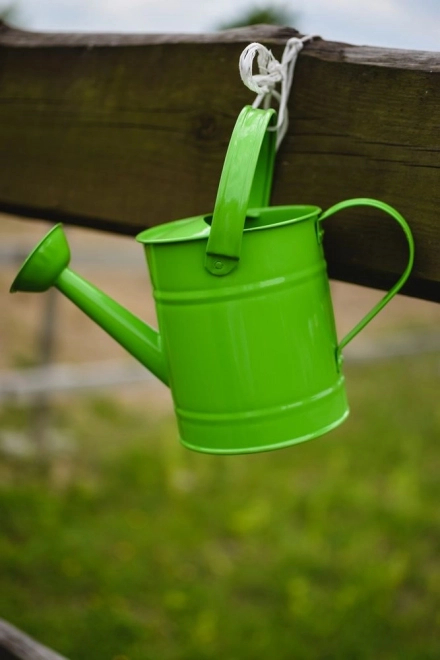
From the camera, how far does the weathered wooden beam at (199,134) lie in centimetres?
91

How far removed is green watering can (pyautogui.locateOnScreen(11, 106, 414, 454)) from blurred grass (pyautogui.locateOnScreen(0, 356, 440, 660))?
1665 mm

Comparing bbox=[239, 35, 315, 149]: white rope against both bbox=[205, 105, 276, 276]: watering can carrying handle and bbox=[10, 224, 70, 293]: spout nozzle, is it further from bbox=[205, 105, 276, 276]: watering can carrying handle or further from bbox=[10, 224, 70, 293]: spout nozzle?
bbox=[10, 224, 70, 293]: spout nozzle

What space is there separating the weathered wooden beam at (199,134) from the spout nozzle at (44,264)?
20cm

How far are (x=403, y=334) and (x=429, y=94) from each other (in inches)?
223

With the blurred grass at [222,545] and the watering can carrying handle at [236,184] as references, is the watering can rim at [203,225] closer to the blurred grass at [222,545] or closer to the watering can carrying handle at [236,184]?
the watering can carrying handle at [236,184]

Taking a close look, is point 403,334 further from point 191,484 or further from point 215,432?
point 215,432

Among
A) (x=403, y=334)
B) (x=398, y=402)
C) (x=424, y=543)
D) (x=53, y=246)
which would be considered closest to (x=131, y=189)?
(x=53, y=246)

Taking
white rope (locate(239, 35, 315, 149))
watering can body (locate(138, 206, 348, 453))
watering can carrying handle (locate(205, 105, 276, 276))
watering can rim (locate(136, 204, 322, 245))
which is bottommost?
watering can body (locate(138, 206, 348, 453))

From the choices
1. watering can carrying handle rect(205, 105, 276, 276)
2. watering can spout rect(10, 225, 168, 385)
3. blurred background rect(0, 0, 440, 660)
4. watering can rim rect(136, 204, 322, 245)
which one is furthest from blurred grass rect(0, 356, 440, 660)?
watering can carrying handle rect(205, 105, 276, 276)

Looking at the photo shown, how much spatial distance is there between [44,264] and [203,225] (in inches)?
8.5

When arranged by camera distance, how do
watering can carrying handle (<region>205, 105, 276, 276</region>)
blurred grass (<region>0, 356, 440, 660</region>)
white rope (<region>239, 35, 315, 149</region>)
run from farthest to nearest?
blurred grass (<region>0, 356, 440, 660</region>)
white rope (<region>239, 35, 315, 149</region>)
watering can carrying handle (<region>205, 105, 276, 276</region>)

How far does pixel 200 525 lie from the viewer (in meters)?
3.29

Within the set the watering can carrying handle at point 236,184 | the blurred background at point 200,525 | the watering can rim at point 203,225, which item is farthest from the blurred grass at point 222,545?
the watering can carrying handle at point 236,184

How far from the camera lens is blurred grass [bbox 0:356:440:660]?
252cm
